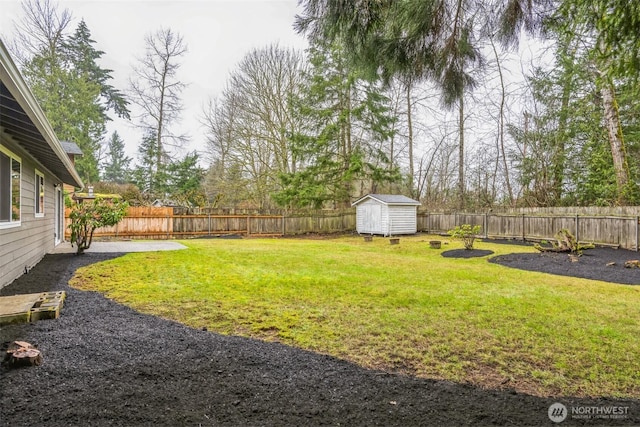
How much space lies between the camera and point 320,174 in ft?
57.5

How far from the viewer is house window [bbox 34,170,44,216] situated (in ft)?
21.9

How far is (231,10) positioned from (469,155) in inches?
657

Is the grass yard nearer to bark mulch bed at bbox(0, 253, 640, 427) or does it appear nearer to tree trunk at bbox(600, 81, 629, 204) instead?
bark mulch bed at bbox(0, 253, 640, 427)

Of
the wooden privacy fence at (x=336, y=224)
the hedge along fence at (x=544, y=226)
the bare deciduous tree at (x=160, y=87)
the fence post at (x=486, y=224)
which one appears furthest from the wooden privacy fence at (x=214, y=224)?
the bare deciduous tree at (x=160, y=87)

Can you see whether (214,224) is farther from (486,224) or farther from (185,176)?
(486,224)

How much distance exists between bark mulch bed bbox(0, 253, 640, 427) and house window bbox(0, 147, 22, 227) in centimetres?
230

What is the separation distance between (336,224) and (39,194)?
1287 cm

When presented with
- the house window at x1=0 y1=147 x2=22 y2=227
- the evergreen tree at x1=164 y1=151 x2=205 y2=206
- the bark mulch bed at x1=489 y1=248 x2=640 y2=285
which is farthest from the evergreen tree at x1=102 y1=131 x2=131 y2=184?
the bark mulch bed at x1=489 y1=248 x2=640 y2=285

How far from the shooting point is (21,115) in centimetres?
342

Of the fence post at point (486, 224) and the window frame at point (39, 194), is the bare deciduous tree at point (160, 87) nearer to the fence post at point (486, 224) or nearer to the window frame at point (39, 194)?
the window frame at point (39, 194)

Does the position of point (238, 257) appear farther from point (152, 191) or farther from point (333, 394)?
point (152, 191)

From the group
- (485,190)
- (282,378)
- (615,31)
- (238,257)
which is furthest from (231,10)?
(485,190)

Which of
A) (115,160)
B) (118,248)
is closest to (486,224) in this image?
(118,248)

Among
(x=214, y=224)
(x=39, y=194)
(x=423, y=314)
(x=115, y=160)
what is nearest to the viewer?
(x=423, y=314)
